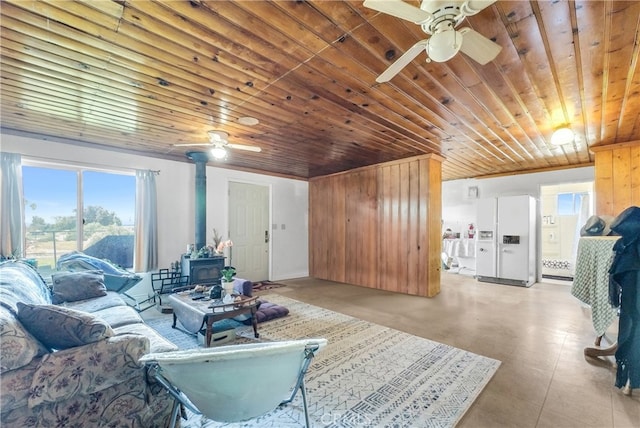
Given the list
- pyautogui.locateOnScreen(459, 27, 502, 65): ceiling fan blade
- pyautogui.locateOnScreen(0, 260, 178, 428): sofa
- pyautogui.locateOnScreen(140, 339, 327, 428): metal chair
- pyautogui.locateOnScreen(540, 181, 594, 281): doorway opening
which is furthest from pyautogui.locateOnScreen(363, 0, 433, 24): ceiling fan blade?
pyautogui.locateOnScreen(540, 181, 594, 281): doorway opening

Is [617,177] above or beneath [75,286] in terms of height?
above

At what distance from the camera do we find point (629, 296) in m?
2.08

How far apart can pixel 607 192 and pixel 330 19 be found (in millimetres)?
5131

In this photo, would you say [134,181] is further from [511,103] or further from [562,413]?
[562,413]

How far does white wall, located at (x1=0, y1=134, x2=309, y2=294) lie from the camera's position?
13.3ft

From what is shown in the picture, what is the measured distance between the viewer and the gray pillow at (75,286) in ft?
9.47

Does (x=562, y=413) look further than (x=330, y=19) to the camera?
Yes

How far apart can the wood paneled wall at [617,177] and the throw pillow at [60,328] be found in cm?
629

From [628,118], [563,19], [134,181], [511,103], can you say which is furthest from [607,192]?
[134,181]

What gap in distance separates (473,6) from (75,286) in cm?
417

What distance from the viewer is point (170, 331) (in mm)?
3246

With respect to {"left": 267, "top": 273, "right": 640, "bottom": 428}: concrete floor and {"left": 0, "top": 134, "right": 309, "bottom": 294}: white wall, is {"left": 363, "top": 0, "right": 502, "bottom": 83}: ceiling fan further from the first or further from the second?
{"left": 0, "top": 134, "right": 309, "bottom": 294}: white wall

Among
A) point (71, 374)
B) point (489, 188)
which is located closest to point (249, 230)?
point (71, 374)

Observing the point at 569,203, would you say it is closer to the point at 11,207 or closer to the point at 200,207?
the point at 200,207
